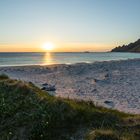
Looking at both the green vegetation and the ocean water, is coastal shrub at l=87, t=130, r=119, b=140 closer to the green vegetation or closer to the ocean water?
the green vegetation

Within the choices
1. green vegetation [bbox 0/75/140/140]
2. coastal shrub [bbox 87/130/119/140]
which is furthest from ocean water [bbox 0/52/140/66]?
coastal shrub [bbox 87/130/119/140]

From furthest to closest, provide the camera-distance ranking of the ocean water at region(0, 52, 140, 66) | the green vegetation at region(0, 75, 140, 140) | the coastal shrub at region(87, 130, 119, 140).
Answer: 1. the ocean water at region(0, 52, 140, 66)
2. the green vegetation at region(0, 75, 140, 140)
3. the coastal shrub at region(87, 130, 119, 140)

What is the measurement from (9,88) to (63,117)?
11.1 ft

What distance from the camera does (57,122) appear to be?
25.8ft

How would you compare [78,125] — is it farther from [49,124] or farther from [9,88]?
[9,88]

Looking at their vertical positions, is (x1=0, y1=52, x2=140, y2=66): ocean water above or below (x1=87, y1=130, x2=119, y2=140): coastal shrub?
below

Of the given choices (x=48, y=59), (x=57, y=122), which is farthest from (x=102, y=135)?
(x=48, y=59)

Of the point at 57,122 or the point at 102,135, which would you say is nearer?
the point at 102,135

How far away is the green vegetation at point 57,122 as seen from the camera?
737cm

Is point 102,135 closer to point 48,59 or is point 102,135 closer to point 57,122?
point 57,122

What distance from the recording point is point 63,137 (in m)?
7.43

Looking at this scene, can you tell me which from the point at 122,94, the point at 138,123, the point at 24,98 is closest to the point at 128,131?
the point at 138,123

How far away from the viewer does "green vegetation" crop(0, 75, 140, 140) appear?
737 centimetres

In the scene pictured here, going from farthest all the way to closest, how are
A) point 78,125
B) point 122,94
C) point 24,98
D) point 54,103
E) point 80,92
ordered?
point 80,92
point 122,94
point 24,98
point 54,103
point 78,125
